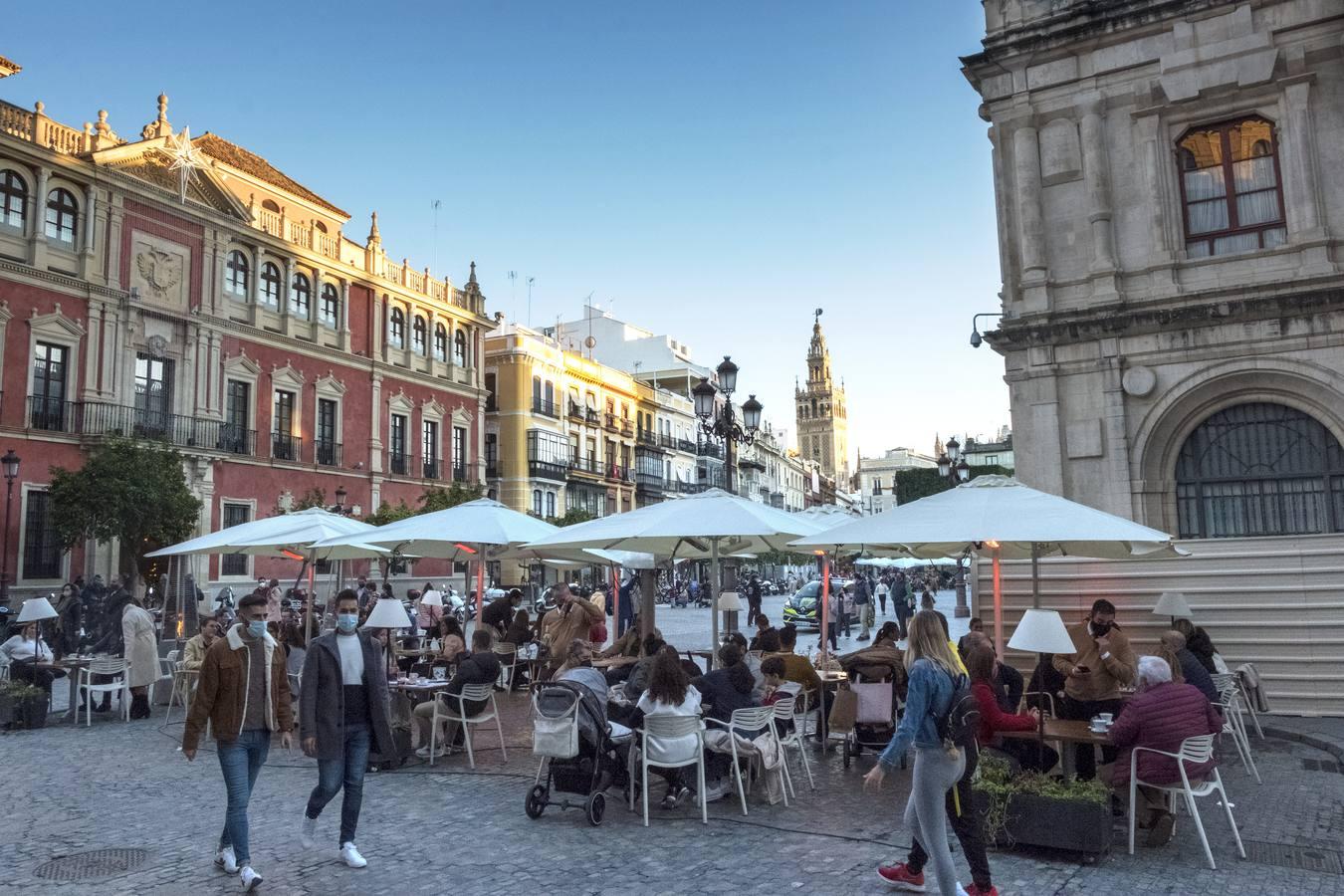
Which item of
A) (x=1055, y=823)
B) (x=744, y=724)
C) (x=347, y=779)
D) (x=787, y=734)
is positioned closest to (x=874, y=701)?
(x=787, y=734)

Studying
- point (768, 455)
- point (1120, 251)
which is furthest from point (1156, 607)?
point (768, 455)

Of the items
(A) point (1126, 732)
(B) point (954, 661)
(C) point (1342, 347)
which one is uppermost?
(C) point (1342, 347)

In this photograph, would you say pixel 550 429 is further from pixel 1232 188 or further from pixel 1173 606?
pixel 1173 606

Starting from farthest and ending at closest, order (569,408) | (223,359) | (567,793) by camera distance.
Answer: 1. (569,408)
2. (223,359)
3. (567,793)

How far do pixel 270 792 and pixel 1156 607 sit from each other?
982 centimetres

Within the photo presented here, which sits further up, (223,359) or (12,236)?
(12,236)

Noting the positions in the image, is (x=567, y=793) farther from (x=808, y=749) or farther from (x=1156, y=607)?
(x=1156, y=607)

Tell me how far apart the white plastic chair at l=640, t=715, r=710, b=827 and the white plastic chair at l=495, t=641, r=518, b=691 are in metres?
6.09

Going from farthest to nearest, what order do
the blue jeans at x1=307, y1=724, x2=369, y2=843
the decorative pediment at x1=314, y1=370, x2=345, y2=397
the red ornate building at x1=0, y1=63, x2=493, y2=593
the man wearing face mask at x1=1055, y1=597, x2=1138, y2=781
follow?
the decorative pediment at x1=314, y1=370, x2=345, y2=397 → the red ornate building at x1=0, y1=63, x2=493, y2=593 → the man wearing face mask at x1=1055, y1=597, x2=1138, y2=781 → the blue jeans at x1=307, y1=724, x2=369, y2=843

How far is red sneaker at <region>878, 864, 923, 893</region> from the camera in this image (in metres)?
5.30

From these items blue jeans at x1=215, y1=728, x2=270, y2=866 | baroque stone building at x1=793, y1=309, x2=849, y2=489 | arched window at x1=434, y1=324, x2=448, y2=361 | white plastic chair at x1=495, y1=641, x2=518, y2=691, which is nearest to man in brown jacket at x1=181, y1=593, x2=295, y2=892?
blue jeans at x1=215, y1=728, x2=270, y2=866

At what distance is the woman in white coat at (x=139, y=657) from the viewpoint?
11.7m

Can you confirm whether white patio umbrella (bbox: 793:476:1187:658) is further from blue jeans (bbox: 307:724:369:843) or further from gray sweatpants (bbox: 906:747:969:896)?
blue jeans (bbox: 307:724:369:843)

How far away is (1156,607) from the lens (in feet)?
37.5
